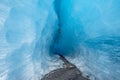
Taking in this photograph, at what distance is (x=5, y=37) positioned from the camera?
1.20 m

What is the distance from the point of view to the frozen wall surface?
Answer: 48.9 inches

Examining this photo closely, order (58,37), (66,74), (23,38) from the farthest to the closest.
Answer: (58,37)
(66,74)
(23,38)

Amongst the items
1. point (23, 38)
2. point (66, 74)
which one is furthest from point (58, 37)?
point (23, 38)

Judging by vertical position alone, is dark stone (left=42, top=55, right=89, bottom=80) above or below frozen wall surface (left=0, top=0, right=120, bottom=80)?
below

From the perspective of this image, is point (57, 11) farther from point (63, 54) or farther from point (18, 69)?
point (18, 69)

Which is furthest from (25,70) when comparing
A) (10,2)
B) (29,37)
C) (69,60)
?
(69,60)

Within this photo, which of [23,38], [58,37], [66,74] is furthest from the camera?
[58,37]

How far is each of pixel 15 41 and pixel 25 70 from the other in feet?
0.76

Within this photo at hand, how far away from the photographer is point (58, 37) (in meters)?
2.04

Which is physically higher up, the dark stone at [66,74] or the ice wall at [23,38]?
the ice wall at [23,38]

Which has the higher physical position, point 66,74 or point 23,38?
point 23,38

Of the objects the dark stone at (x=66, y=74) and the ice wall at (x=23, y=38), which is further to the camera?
the dark stone at (x=66, y=74)

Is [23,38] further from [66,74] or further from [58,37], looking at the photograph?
[58,37]

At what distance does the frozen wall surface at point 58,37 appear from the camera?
4.07ft
